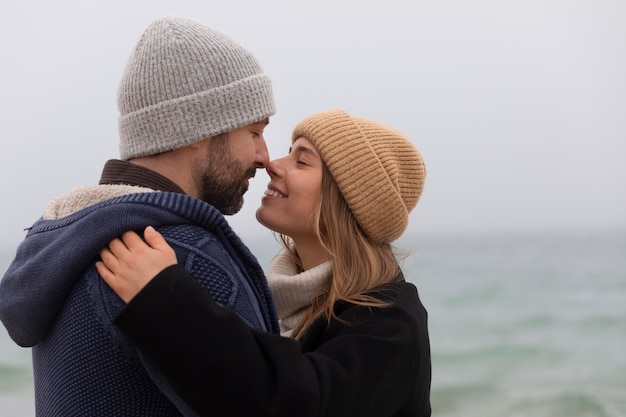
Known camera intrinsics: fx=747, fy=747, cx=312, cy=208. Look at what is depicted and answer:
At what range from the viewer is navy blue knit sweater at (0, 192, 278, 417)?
4.55 feet

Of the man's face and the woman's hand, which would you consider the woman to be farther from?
the man's face

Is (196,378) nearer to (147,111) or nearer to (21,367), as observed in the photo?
(147,111)

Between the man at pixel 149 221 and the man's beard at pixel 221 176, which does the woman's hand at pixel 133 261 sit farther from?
the man's beard at pixel 221 176

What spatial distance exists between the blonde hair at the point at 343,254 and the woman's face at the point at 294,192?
1.1 inches

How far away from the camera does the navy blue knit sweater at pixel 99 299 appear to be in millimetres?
1386

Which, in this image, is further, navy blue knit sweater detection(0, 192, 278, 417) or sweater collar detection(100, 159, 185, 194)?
sweater collar detection(100, 159, 185, 194)

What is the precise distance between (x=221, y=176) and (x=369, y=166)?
0.54m

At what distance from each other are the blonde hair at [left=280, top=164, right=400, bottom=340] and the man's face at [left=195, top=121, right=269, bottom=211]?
0.38 m

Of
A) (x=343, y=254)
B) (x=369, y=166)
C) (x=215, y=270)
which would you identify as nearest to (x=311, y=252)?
(x=343, y=254)

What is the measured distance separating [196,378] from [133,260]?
242mm

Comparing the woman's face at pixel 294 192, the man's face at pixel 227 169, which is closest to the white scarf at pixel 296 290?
the woman's face at pixel 294 192

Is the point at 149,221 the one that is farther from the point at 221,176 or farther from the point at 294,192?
the point at 294,192

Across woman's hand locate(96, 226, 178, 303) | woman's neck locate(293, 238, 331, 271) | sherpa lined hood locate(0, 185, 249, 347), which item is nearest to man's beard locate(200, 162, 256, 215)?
sherpa lined hood locate(0, 185, 249, 347)

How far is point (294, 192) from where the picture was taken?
219 centimetres
